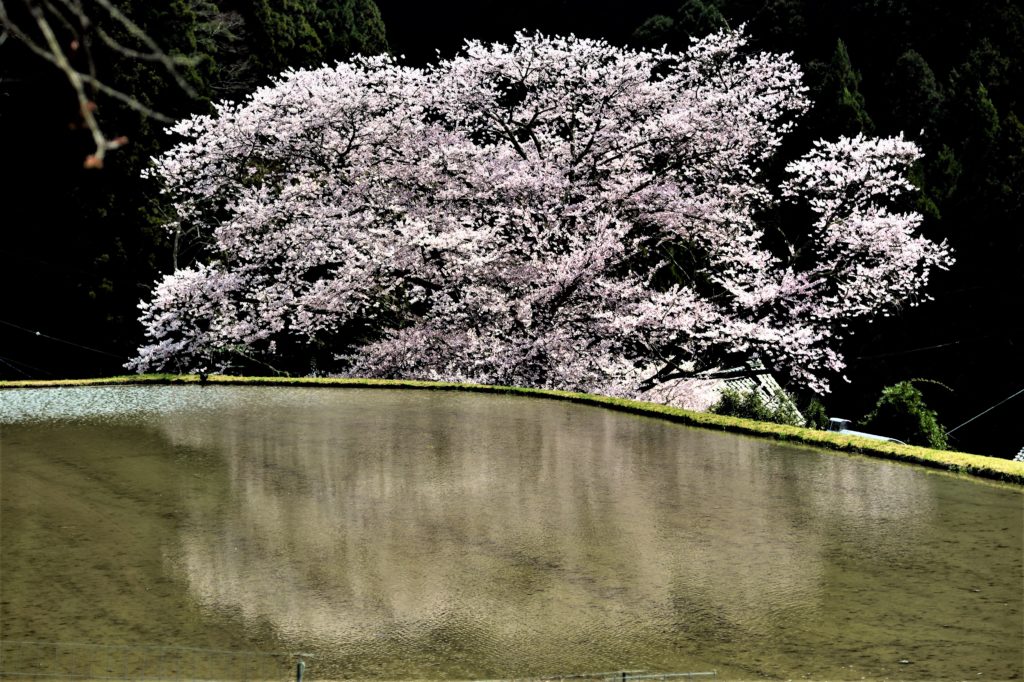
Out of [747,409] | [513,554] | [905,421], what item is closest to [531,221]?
[747,409]

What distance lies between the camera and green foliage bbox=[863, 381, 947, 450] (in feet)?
73.0

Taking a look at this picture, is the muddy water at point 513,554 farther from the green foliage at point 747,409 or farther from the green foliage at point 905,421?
the green foliage at point 905,421

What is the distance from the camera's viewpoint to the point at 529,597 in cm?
666

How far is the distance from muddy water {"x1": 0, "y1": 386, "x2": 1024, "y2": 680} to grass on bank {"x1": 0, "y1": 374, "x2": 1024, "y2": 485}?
11.9 inches

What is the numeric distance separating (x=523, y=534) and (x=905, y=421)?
1610 centimetres

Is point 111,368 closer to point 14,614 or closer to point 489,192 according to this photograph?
point 489,192

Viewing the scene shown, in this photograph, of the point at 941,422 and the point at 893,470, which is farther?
the point at 941,422

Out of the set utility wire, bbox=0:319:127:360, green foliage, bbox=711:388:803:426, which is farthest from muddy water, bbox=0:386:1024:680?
utility wire, bbox=0:319:127:360

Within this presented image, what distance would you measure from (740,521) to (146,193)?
2765 cm

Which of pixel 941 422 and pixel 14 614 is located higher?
pixel 941 422

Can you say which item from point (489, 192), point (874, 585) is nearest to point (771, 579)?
point (874, 585)

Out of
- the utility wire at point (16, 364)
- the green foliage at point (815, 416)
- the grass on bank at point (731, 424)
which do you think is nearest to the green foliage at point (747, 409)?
the green foliage at point (815, 416)

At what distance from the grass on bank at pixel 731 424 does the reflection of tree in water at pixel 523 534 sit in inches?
18.2

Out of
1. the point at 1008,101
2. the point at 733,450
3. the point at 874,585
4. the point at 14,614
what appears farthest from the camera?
the point at 1008,101
